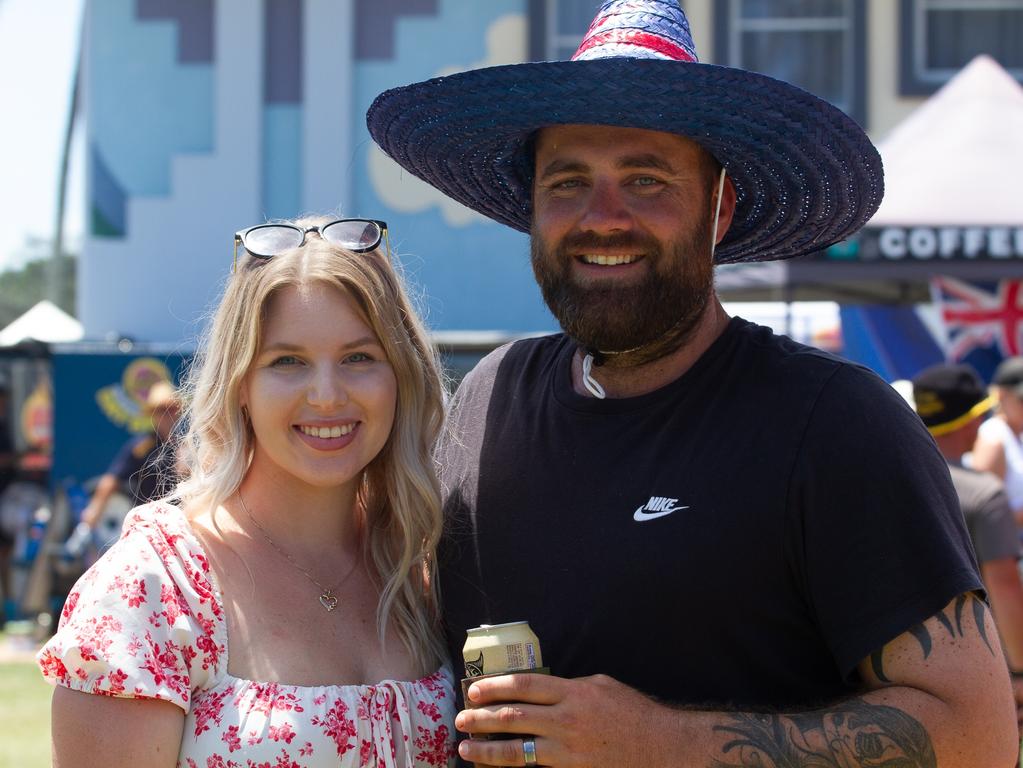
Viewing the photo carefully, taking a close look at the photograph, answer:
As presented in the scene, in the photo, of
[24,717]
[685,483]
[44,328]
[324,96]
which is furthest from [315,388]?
[44,328]

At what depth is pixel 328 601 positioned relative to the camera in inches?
105

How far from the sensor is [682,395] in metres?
2.52

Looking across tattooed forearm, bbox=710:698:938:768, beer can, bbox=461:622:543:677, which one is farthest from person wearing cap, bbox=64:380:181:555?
tattooed forearm, bbox=710:698:938:768

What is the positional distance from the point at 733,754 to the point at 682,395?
2.28 ft

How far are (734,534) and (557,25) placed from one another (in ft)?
31.1

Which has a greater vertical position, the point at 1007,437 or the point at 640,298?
the point at 640,298

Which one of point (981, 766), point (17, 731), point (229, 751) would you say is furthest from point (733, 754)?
point (17, 731)

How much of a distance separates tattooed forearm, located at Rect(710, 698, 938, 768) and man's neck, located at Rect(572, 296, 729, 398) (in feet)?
2.33

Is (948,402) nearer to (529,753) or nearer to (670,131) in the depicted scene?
(670,131)

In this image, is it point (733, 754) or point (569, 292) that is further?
point (569, 292)

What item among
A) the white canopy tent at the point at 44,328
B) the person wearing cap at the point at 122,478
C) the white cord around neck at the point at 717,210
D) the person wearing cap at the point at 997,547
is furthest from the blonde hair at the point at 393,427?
the white canopy tent at the point at 44,328

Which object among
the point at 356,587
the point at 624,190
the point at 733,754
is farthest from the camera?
the point at 356,587

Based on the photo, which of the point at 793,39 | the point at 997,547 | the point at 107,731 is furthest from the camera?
the point at 793,39

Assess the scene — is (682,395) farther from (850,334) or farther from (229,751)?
(850,334)
